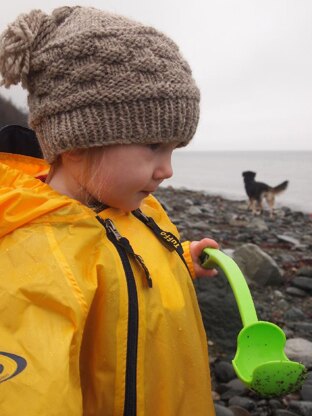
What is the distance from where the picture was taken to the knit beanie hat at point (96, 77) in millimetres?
1626

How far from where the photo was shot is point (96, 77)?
1623mm

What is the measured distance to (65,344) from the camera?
121cm

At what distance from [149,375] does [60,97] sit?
42.4 inches

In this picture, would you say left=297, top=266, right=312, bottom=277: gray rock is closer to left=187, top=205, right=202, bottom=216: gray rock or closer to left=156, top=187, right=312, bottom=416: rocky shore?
left=156, top=187, right=312, bottom=416: rocky shore

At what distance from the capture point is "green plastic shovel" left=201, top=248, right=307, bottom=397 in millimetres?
1608

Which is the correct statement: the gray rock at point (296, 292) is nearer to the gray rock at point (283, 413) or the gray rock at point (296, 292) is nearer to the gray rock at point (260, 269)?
the gray rock at point (260, 269)

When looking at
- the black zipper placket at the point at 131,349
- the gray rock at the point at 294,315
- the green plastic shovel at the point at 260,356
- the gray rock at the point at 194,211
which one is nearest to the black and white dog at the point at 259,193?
the gray rock at the point at 194,211

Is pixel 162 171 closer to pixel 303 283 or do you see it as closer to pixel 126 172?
pixel 126 172

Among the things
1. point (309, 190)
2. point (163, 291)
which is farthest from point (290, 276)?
point (309, 190)

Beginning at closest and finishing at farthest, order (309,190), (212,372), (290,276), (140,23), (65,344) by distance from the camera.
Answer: (65,344), (140,23), (212,372), (290,276), (309,190)

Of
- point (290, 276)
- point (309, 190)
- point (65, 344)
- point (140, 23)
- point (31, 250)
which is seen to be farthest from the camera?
point (309, 190)

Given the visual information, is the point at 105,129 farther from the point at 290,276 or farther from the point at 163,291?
the point at 290,276

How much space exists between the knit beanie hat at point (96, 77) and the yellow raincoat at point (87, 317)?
0.29 meters

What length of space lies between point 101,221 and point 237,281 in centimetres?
70
